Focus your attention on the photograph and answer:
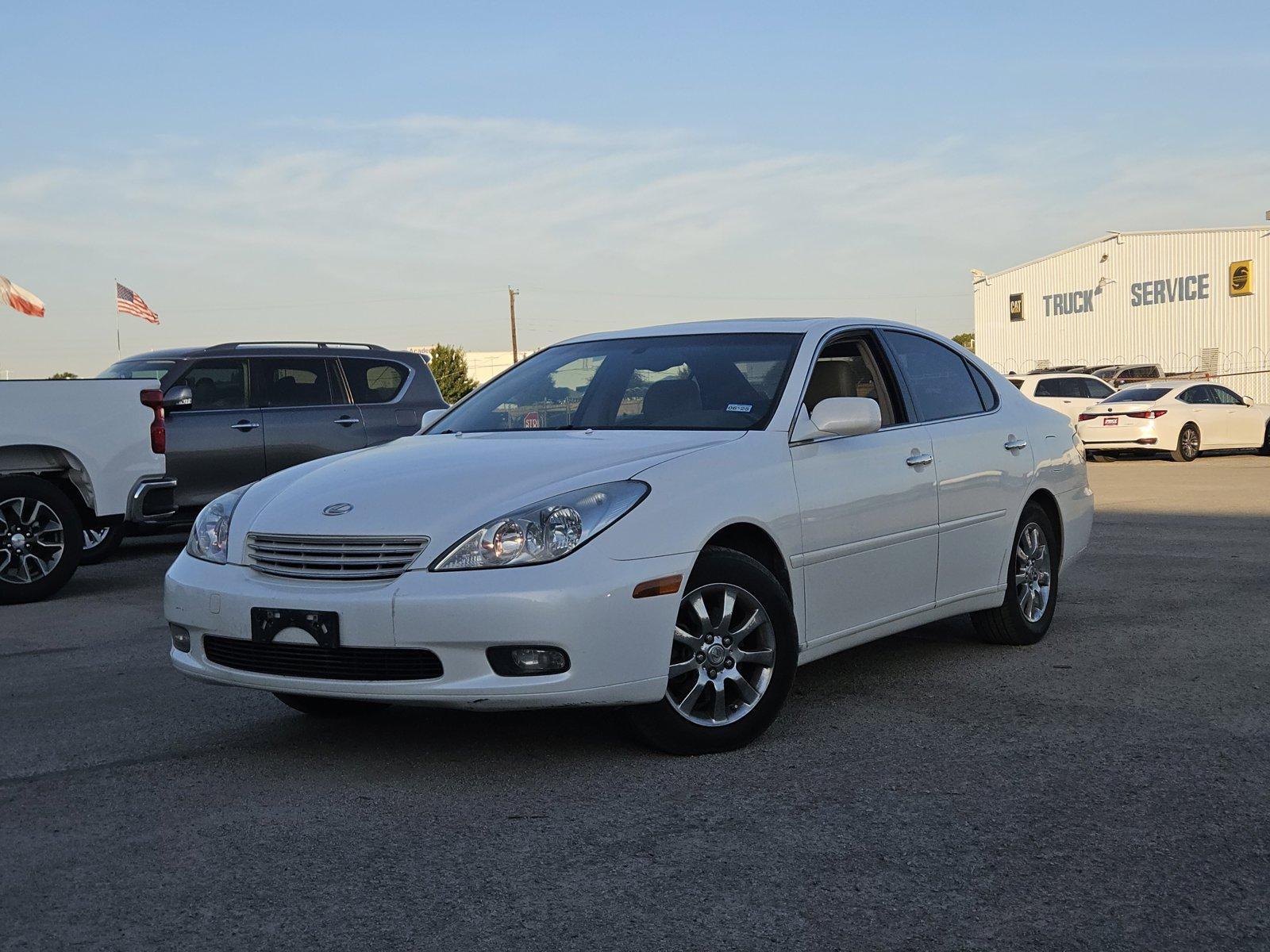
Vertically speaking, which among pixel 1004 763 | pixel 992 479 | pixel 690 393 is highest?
pixel 690 393

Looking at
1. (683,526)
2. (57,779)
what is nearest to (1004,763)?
(683,526)

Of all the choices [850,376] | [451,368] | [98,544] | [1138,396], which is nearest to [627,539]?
[850,376]

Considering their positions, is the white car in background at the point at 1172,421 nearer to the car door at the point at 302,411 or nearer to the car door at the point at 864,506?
the car door at the point at 302,411

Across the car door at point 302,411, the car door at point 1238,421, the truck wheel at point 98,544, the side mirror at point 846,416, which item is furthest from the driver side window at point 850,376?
the car door at point 1238,421

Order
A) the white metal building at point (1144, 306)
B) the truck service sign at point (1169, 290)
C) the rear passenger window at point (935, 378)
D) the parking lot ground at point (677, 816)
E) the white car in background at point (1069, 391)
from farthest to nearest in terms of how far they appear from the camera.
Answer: the truck service sign at point (1169, 290)
the white metal building at point (1144, 306)
the white car in background at point (1069, 391)
the rear passenger window at point (935, 378)
the parking lot ground at point (677, 816)

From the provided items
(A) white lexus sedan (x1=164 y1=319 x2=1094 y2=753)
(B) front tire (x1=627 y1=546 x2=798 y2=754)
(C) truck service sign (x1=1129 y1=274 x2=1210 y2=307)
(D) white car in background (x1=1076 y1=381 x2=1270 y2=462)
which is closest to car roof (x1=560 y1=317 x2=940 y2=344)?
(A) white lexus sedan (x1=164 y1=319 x2=1094 y2=753)

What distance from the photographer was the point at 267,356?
12305mm

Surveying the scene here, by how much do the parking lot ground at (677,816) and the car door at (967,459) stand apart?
0.48 metres

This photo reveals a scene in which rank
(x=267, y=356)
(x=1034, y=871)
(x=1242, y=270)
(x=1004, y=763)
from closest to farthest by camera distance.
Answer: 1. (x=1034, y=871)
2. (x=1004, y=763)
3. (x=267, y=356)
4. (x=1242, y=270)

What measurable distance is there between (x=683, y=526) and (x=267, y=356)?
→ 8.32 meters

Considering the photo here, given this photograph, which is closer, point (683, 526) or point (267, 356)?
point (683, 526)

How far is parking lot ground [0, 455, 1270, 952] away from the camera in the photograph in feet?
11.0

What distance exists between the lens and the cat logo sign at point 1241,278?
44.0 metres

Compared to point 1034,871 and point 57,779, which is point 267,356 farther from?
point 1034,871
